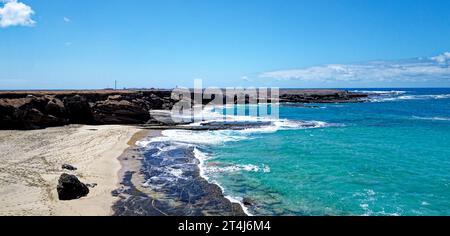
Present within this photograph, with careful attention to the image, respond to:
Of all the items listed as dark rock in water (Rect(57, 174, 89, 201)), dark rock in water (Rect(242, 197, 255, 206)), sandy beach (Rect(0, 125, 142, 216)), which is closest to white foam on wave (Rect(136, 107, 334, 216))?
dark rock in water (Rect(242, 197, 255, 206))

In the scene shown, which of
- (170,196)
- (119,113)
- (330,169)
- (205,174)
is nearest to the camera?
(170,196)

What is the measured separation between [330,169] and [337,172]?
742mm

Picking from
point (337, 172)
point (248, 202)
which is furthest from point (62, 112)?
point (248, 202)

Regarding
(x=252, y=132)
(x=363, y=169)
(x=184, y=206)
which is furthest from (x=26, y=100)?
(x=363, y=169)

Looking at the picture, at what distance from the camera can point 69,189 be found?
1441 centimetres

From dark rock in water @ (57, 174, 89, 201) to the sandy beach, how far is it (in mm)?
307

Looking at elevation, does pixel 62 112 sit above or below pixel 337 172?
above

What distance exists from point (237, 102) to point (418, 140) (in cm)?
6151

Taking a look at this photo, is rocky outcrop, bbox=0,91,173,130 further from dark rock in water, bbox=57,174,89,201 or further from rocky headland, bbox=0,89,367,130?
dark rock in water, bbox=57,174,89,201

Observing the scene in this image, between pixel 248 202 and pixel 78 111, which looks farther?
pixel 78 111

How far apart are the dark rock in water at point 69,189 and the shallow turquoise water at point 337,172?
619cm

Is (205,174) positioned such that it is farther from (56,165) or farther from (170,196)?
(56,165)

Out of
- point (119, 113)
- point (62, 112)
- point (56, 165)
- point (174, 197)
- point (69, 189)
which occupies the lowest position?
point (174, 197)

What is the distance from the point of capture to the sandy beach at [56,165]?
13469 mm
